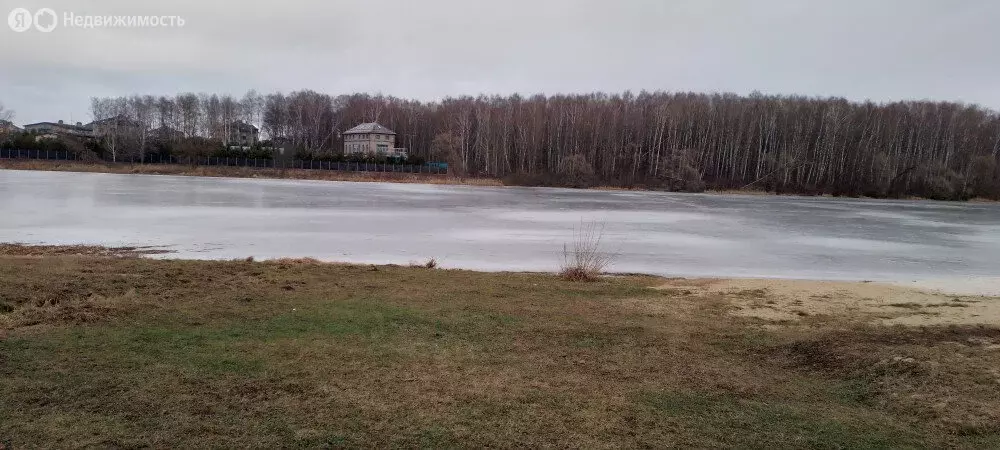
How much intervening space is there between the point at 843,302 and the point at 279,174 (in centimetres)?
5979

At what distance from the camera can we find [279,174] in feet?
204

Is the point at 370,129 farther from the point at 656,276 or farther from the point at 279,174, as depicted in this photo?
the point at 656,276

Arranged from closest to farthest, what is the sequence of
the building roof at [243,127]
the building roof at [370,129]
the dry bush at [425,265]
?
the dry bush at [425,265]
the building roof at [370,129]
the building roof at [243,127]

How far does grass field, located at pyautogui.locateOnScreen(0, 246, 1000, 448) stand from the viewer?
4016 millimetres

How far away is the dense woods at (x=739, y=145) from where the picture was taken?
218ft

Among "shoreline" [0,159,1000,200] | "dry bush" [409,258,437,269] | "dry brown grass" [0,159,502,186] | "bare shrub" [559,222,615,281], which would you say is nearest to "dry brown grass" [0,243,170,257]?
"dry bush" [409,258,437,269]

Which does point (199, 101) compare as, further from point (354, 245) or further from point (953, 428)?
point (953, 428)

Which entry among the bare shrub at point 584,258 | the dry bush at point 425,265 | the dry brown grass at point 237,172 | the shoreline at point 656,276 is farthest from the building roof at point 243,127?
the dry bush at point 425,265

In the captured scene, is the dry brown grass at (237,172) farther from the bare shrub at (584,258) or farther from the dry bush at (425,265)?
the dry bush at (425,265)

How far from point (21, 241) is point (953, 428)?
16101mm

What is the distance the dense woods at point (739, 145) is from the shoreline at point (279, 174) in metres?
2.60

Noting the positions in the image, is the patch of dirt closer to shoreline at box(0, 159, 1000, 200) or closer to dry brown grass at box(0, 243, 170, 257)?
dry brown grass at box(0, 243, 170, 257)

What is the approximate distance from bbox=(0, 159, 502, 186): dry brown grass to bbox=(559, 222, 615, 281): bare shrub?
44023 mm

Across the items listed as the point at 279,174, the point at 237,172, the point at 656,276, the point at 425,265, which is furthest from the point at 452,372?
the point at 237,172
